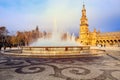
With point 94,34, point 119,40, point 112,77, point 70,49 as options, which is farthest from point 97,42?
point 112,77

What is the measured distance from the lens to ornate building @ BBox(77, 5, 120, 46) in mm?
104688

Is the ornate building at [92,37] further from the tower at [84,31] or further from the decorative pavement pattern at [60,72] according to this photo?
the decorative pavement pattern at [60,72]

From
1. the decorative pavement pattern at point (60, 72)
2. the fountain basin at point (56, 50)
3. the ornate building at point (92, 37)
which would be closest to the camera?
the decorative pavement pattern at point (60, 72)

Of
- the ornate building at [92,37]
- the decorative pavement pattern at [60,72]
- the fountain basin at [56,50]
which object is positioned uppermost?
the ornate building at [92,37]

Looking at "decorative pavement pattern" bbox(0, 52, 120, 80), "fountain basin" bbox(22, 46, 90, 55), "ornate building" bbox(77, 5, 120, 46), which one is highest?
"ornate building" bbox(77, 5, 120, 46)

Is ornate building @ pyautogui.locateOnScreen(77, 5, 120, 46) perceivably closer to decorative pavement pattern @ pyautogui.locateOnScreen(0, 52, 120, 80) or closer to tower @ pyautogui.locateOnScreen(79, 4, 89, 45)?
tower @ pyautogui.locateOnScreen(79, 4, 89, 45)

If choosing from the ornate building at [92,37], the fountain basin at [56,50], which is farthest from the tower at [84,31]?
the fountain basin at [56,50]

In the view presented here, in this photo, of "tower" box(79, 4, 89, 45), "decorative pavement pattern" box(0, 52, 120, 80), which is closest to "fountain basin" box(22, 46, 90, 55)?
"decorative pavement pattern" box(0, 52, 120, 80)

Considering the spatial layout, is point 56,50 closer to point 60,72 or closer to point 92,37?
point 60,72

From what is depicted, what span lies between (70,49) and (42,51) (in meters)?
3.37

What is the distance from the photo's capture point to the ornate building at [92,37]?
4122 inches

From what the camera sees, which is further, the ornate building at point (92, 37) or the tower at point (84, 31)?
the tower at point (84, 31)

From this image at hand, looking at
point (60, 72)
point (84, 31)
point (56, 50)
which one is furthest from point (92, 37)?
point (60, 72)

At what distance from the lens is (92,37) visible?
111m
